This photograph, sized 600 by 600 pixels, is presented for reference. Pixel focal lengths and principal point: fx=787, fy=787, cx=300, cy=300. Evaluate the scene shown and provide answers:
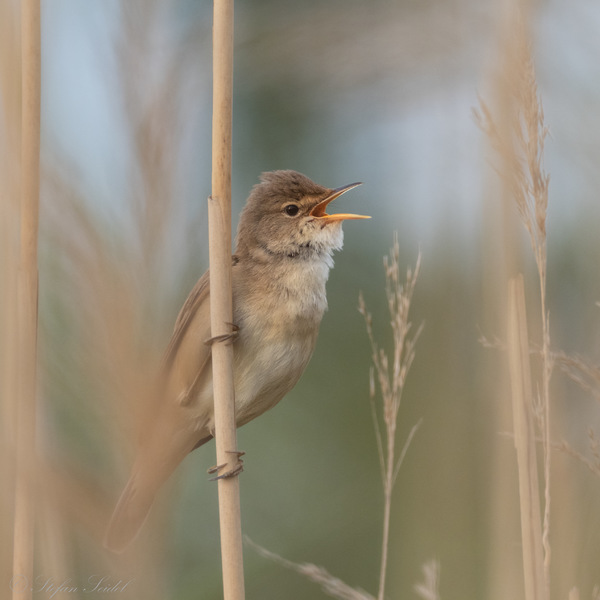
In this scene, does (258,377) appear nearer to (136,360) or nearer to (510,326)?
(136,360)

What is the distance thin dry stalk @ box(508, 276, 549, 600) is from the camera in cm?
171

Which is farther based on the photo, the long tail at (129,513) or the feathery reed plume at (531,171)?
the long tail at (129,513)

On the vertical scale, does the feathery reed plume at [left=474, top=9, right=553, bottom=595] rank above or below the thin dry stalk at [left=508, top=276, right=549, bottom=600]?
above

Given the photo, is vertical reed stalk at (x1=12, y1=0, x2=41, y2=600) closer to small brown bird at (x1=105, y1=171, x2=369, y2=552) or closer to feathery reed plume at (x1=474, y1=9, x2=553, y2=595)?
small brown bird at (x1=105, y1=171, x2=369, y2=552)

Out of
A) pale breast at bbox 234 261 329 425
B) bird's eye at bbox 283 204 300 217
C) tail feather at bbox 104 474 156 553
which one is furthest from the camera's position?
bird's eye at bbox 283 204 300 217

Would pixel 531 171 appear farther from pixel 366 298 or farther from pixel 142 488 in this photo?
pixel 366 298

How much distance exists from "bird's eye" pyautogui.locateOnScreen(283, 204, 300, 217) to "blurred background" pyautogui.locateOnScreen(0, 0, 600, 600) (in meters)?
0.34

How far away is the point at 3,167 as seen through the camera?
2.25 metres

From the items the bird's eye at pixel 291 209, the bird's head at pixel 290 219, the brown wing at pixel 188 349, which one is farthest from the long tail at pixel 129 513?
the bird's eye at pixel 291 209

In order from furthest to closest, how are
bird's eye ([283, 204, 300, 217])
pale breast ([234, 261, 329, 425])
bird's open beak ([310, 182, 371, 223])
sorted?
bird's eye ([283, 204, 300, 217]) → bird's open beak ([310, 182, 371, 223]) → pale breast ([234, 261, 329, 425])

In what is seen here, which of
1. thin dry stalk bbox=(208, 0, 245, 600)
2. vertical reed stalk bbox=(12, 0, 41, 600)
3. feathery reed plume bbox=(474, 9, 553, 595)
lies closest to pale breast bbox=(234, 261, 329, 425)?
thin dry stalk bbox=(208, 0, 245, 600)

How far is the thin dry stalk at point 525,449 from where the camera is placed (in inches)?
67.4

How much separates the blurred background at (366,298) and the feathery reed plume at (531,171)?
153 mm

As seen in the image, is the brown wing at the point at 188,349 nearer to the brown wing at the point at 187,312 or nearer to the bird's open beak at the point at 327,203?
the brown wing at the point at 187,312
